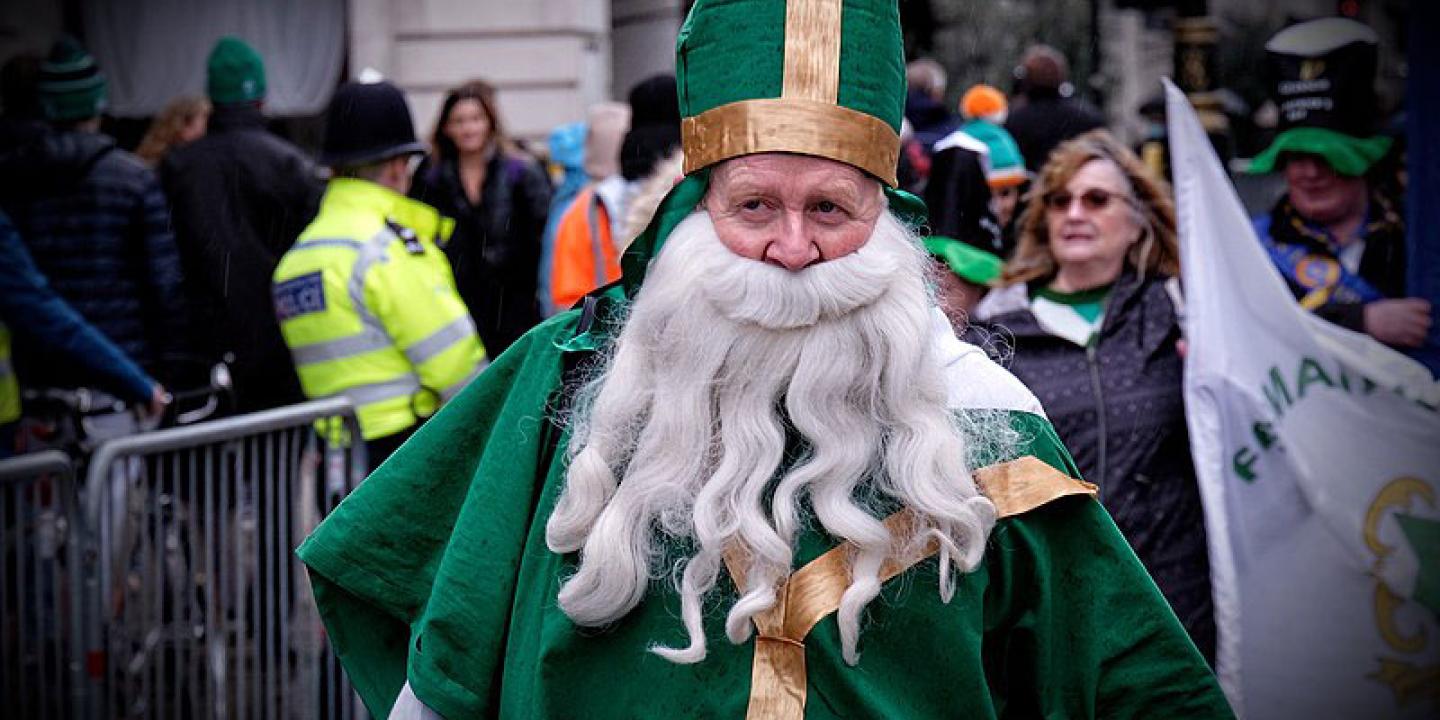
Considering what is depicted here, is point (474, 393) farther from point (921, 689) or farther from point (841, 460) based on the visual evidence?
point (921, 689)

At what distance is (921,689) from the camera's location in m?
2.56

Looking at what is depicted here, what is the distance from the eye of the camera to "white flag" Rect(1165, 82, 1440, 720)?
438 centimetres

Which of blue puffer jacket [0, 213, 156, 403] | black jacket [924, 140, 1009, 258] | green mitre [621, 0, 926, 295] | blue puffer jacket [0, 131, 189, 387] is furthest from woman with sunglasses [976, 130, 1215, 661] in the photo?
blue puffer jacket [0, 131, 189, 387]

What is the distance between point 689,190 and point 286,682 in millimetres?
2762

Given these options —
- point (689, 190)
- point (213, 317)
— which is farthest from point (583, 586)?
point (213, 317)

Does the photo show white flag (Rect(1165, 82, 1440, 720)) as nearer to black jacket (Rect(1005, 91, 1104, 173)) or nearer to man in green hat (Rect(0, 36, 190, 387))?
black jacket (Rect(1005, 91, 1104, 173))

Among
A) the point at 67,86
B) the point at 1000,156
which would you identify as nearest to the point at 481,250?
the point at 67,86

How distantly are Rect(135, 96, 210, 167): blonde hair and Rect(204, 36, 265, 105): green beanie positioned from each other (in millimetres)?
1362

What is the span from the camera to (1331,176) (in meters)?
5.51

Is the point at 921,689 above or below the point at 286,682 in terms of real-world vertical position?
above

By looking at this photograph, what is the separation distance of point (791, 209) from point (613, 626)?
0.70 meters

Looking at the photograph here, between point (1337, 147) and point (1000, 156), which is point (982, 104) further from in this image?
point (1337, 147)

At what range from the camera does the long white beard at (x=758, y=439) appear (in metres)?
2.53

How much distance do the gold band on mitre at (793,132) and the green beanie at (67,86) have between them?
14.7ft
